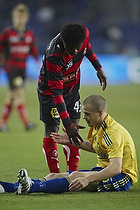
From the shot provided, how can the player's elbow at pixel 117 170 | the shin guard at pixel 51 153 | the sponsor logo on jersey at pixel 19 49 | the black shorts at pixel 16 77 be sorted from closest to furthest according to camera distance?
the player's elbow at pixel 117 170, the shin guard at pixel 51 153, the black shorts at pixel 16 77, the sponsor logo on jersey at pixel 19 49

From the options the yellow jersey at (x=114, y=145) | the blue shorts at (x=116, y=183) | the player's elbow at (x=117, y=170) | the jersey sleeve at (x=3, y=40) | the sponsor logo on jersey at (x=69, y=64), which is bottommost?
the blue shorts at (x=116, y=183)

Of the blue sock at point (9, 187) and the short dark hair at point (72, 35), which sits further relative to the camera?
A: the blue sock at point (9, 187)

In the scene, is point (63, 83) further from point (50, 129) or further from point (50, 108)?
point (50, 129)

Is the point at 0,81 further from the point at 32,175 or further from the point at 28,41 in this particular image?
the point at 32,175

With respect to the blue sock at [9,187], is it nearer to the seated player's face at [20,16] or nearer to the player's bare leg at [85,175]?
the player's bare leg at [85,175]

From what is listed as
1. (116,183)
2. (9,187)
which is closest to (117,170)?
(116,183)

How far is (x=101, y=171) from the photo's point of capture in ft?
14.1

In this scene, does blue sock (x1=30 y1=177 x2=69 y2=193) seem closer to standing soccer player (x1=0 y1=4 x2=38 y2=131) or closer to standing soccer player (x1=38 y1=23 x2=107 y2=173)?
standing soccer player (x1=38 y1=23 x2=107 y2=173)

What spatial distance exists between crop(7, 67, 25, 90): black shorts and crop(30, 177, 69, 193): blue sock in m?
5.67

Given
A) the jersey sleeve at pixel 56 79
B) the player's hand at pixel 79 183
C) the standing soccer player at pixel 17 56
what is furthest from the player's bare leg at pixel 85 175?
the standing soccer player at pixel 17 56

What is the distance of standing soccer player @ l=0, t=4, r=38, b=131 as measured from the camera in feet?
32.2

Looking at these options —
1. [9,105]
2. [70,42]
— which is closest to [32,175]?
[70,42]

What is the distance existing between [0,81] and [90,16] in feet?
24.6

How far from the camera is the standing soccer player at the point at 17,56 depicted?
9805 mm
